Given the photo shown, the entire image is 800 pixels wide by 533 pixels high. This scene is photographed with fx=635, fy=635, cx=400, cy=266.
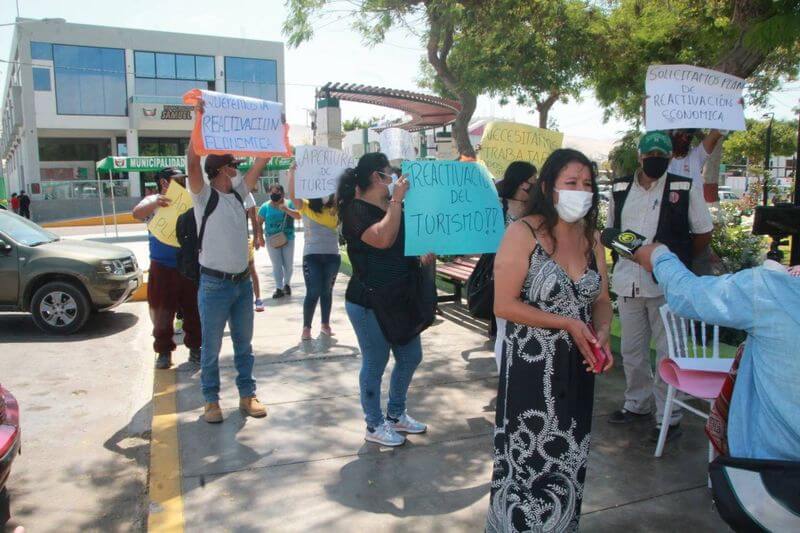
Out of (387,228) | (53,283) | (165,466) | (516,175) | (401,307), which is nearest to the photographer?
(387,228)

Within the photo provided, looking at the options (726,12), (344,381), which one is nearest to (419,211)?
(344,381)

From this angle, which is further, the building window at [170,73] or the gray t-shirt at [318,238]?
the building window at [170,73]

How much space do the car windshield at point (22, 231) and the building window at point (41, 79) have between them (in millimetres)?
28846

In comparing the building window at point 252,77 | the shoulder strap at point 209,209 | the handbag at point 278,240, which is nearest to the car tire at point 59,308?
the handbag at point 278,240

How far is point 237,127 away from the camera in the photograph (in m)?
4.61

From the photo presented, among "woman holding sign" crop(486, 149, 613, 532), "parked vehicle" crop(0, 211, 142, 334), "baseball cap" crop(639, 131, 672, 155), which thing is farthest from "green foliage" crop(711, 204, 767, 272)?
"parked vehicle" crop(0, 211, 142, 334)

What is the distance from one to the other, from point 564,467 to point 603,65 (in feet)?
32.9

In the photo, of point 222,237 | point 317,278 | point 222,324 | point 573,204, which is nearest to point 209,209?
point 222,237

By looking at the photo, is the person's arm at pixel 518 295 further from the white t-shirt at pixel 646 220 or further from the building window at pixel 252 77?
the building window at pixel 252 77

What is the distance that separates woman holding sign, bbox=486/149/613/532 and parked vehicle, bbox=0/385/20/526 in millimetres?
2400

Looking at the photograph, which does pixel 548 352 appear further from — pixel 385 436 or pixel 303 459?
pixel 303 459

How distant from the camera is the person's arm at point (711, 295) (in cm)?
203

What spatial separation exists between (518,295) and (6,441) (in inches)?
107

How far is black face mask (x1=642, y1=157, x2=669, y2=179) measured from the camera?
4078 mm
